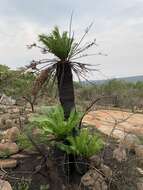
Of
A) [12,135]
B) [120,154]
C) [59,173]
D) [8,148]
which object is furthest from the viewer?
[12,135]

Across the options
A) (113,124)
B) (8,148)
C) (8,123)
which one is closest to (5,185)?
(8,148)

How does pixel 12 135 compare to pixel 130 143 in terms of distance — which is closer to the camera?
pixel 12 135

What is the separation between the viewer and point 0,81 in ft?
29.6

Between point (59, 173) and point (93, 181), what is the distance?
451 millimetres

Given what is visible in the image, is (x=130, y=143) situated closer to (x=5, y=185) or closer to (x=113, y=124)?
(x=113, y=124)

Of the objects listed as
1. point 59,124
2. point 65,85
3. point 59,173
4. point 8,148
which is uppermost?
point 65,85

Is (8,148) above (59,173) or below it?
above

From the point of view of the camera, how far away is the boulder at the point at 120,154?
5.07 m

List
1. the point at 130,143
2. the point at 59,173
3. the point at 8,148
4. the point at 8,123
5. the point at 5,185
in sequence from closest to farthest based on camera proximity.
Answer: the point at 5,185 → the point at 59,173 → the point at 8,148 → the point at 130,143 → the point at 8,123

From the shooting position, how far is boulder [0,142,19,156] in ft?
16.5

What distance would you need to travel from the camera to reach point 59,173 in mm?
4613

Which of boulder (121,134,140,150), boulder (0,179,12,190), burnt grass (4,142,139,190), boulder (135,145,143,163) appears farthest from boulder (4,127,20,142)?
boulder (135,145,143,163)

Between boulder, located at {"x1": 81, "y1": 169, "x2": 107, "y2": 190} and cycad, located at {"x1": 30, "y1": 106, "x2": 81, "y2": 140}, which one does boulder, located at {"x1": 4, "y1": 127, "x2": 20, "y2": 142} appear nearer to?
cycad, located at {"x1": 30, "y1": 106, "x2": 81, "y2": 140}

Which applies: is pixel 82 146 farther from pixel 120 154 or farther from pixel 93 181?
pixel 120 154
